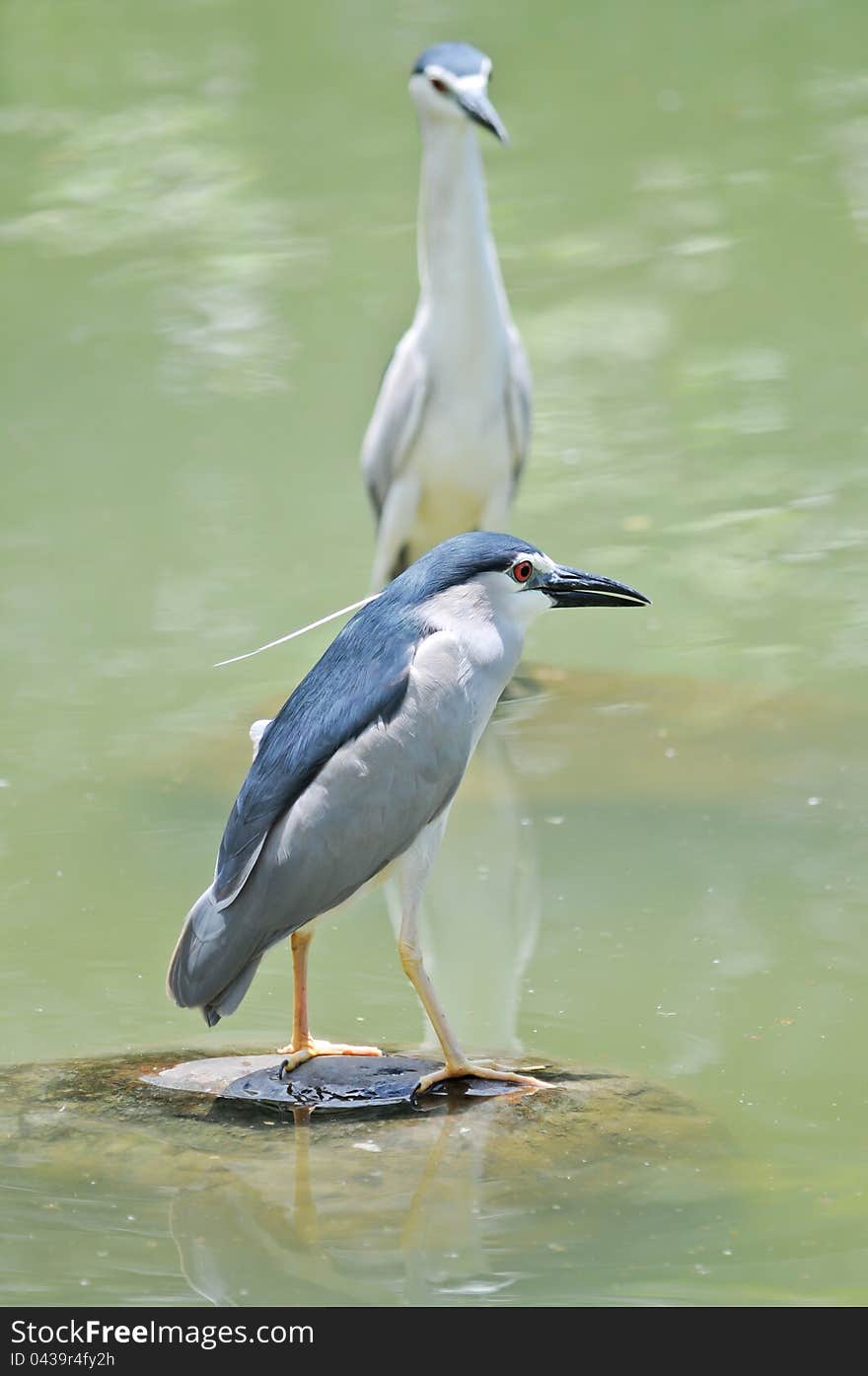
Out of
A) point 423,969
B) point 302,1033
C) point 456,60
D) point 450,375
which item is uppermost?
point 456,60

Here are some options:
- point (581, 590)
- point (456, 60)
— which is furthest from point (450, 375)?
point (581, 590)

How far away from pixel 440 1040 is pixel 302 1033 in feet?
0.96

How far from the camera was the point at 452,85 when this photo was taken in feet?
23.1

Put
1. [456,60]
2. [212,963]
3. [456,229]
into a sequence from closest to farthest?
[212,963], [456,60], [456,229]

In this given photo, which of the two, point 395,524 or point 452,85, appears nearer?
point 452,85

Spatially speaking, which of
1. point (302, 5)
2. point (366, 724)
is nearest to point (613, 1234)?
point (366, 724)

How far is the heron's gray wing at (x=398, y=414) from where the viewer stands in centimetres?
742

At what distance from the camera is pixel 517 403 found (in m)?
7.61

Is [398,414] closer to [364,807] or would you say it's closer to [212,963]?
[364,807]

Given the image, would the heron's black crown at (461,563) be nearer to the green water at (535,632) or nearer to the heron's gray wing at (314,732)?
the heron's gray wing at (314,732)

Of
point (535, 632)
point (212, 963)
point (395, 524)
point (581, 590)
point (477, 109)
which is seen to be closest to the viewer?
point (212, 963)

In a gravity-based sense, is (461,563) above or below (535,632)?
above

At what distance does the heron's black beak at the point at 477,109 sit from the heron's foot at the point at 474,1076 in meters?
3.57
